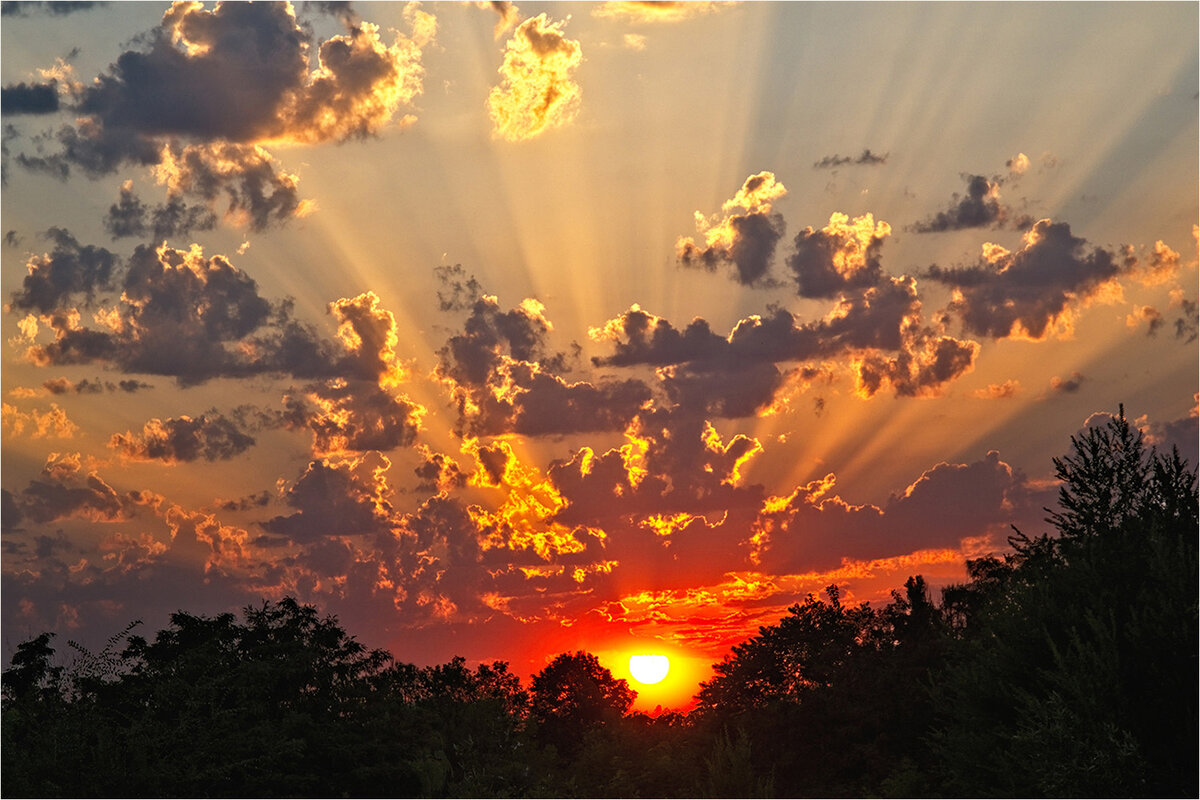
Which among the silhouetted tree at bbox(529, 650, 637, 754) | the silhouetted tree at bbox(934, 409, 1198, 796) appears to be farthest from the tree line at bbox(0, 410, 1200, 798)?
the silhouetted tree at bbox(529, 650, 637, 754)

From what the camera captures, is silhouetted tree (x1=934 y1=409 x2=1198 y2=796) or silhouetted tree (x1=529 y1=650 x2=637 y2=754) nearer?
silhouetted tree (x1=934 y1=409 x2=1198 y2=796)

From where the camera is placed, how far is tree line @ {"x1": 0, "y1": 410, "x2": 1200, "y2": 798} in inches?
1308

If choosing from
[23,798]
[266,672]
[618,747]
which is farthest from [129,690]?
[618,747]

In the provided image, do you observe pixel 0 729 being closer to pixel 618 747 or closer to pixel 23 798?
pixel 23 798

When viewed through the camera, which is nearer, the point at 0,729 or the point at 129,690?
the point at 0,729

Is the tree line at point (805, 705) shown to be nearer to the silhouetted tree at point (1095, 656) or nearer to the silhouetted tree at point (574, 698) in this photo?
the silhouetted tree at point (1095, 656)

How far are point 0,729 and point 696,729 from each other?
52.0 m

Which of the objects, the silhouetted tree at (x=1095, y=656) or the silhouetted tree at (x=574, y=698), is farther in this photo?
the silhouetted tree at (x=574, y=698)

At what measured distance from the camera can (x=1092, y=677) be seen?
3309 cm

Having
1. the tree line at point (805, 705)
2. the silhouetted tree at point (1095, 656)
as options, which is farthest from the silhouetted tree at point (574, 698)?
the silhouetted tree at point (1095, 656)

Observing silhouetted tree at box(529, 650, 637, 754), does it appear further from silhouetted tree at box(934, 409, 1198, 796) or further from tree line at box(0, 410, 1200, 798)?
silhouetted tree at box(934, 409, 1198, 796)

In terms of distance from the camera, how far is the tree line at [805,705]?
33219 mm

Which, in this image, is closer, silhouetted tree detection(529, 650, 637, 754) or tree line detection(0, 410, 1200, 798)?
tree line detection(0, 410, 1200, 798)

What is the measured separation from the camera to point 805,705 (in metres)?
70.4
